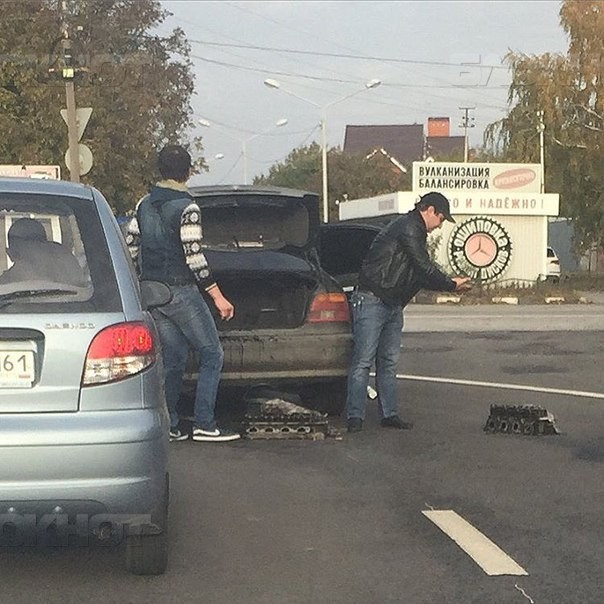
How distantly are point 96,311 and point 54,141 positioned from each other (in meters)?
34.8

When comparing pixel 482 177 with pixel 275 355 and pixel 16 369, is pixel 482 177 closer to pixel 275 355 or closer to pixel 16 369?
Answer: pixel 275 355

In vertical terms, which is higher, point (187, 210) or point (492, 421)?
point (187, 210)

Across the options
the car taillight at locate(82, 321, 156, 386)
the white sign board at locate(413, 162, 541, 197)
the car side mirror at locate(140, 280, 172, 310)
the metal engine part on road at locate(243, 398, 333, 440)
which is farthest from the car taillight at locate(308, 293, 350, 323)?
the white sign board at locate(413, 162, 541, 197)

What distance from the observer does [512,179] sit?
35.5 metres

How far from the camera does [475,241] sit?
34.0m

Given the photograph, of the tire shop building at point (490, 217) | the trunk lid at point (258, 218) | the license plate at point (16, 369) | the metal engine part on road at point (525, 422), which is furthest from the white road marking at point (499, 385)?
the tire shop building at point (490, 217)

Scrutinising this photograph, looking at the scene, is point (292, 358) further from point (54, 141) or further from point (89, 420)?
point (54, 141)

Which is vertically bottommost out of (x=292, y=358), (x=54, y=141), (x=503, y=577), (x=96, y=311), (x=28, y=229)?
(x=503, y=577)

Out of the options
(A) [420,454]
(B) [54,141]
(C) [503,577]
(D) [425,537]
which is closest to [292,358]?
(A) [420,454]

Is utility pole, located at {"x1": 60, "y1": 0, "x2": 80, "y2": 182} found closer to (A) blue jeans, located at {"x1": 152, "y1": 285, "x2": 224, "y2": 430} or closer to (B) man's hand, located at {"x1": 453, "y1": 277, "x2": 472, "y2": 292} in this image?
(B) man's hand, located at {"x1": 453, "y1": 277, "x2": 472, "y2": 292}

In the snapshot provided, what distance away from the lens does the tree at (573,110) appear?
3966cm

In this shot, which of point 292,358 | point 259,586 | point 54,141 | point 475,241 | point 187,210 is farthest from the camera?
point 54,141

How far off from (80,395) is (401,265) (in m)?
4.57

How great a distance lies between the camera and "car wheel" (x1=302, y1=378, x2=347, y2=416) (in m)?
9.49
